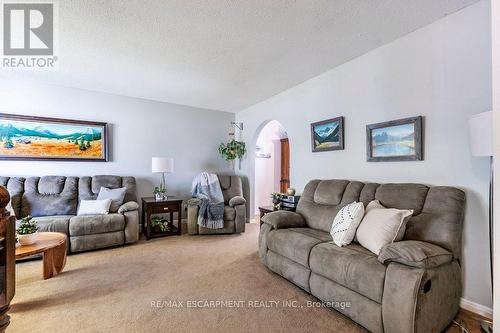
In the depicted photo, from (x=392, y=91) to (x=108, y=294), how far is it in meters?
3.44

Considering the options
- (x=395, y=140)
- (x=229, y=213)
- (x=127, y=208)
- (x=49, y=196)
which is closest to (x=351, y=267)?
(x=395, y=140)

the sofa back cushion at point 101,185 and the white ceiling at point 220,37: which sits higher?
the white ceiling at point 220,37

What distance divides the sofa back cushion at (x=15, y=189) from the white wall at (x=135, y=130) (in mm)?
279

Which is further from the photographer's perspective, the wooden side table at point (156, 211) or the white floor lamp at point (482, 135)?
the wooden side table at point (156, 211)

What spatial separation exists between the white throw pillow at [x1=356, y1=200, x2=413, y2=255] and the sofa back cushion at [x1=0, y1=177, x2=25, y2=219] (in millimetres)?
4264

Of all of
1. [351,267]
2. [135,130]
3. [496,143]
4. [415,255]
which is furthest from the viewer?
[135,130]

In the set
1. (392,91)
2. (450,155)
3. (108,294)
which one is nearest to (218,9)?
(392,91)

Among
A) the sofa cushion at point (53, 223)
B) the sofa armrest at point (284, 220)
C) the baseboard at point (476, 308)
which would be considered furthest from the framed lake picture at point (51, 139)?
the baseboard at point (476, 308)

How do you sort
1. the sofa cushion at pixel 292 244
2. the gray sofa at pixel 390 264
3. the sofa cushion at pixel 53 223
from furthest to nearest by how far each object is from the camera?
the sofa cushion at pixel 53 223 < the sofa cushion at pixel 292 244 < the gray sofa at pixel 390 264

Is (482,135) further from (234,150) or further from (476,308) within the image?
(234,150)

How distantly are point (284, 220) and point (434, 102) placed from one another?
1852 millimetres

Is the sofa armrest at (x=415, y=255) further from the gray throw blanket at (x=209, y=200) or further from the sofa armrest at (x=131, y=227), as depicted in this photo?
the sofa armrest at (x=131, y=227)

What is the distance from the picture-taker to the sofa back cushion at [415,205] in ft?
6.09

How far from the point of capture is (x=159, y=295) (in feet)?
7.18
